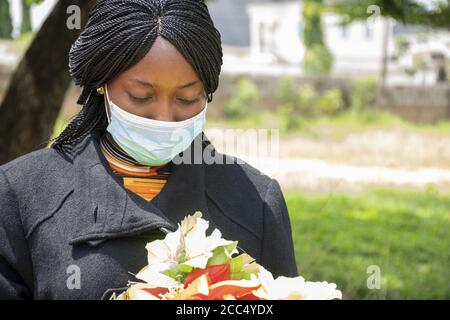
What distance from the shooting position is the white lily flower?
1.73 m

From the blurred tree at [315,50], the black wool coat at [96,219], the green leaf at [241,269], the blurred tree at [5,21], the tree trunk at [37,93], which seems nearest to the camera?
the green leaf at [241,269]

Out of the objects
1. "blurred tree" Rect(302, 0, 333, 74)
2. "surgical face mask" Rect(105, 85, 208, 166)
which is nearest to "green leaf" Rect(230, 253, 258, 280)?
"surgical face mask" Rect(105, 85, 208, 166)

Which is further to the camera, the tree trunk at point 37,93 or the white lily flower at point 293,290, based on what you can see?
the tree trunk at point 37,93

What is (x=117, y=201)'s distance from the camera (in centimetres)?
214

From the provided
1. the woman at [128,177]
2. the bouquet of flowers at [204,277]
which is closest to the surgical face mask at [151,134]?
the woman at [128,177]

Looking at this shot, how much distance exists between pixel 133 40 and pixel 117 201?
0.41 meters

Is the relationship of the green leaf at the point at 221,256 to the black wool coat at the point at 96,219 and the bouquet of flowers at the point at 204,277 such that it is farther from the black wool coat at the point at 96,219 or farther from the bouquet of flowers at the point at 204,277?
the black wool coat at the point at 96,219

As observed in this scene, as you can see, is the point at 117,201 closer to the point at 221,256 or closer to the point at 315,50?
the point at 221,256

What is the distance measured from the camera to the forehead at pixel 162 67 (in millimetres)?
2070

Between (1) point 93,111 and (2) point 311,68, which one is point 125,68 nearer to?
(1) point 93,111

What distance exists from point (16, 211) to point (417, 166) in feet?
41.8

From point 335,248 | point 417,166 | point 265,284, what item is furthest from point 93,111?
point 417,166

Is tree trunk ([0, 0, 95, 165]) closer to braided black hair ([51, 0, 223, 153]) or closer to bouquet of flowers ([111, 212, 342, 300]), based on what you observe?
braided black hair ([51, 0, 223, 153])

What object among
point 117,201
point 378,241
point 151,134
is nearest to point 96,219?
point 117,201
